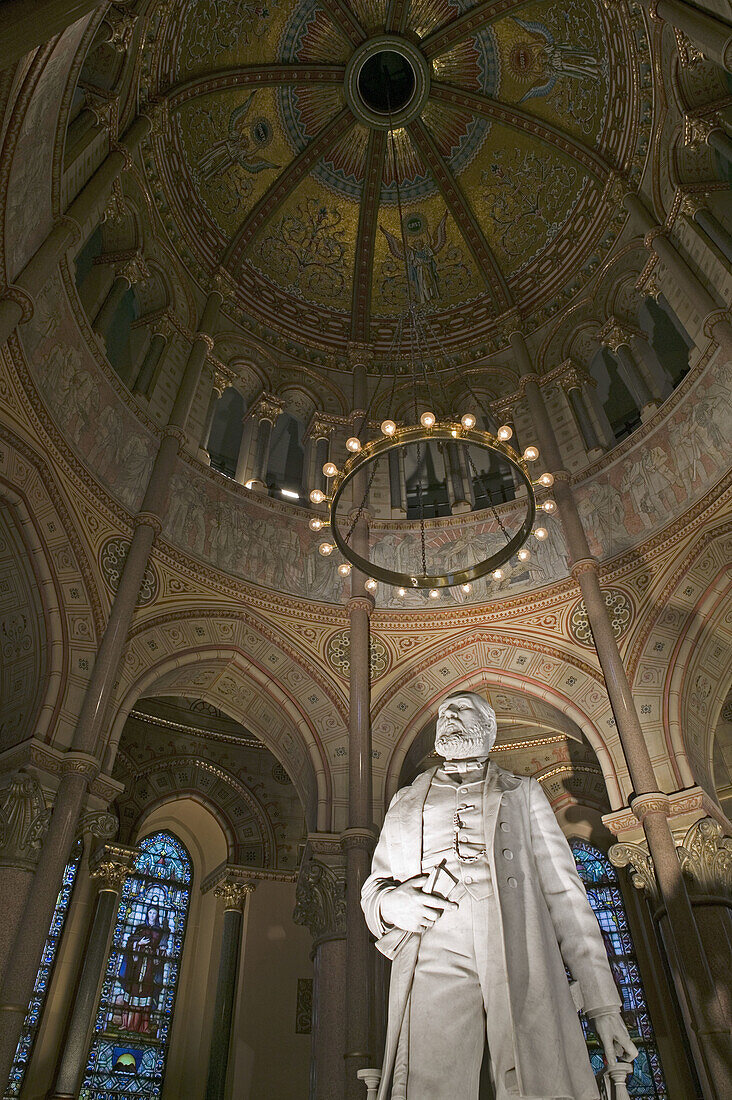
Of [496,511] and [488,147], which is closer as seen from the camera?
[496,511]

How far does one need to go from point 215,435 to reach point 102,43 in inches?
234

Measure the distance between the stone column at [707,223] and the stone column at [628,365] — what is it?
7.16 ft

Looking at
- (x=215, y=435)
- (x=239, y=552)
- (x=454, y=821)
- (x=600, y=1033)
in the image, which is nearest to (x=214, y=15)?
(x=215, y=435)

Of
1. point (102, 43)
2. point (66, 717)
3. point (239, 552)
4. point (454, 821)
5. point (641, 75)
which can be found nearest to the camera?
point (454, 821)

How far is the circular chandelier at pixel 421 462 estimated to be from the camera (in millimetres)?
9898

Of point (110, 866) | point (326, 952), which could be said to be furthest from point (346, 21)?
point (326, 952)

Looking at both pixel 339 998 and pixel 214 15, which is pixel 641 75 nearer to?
pixel 214 15

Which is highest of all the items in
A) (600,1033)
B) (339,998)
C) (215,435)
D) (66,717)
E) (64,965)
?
(215,435)

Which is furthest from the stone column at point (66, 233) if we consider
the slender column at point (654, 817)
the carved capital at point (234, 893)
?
the carved capital at point (234, 893)

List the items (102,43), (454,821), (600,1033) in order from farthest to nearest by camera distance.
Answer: (102,43)
(454,821)
(600,1033)

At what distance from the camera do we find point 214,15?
14641 mm

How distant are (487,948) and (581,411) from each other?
12.0 m

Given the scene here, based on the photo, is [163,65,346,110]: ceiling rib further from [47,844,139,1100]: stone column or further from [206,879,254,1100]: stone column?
[206,879,254,1100]: stone column

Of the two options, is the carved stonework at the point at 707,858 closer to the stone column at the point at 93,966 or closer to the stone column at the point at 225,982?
the stone column at the point at 225,982
